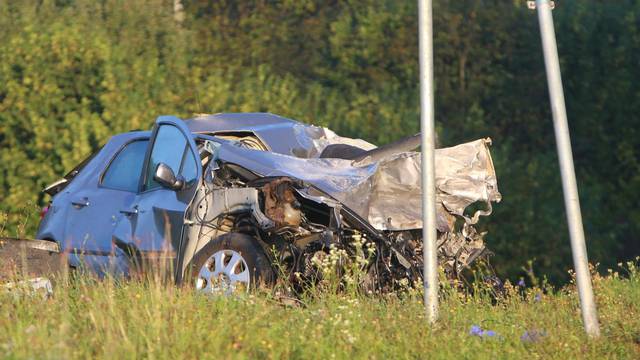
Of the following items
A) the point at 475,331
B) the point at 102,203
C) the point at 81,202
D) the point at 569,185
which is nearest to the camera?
the point at 475,331

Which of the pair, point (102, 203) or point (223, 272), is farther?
point (102, 203)

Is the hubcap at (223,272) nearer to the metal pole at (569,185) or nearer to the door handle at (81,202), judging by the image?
the door handle at (81,202)

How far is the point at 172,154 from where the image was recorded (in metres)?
10.6

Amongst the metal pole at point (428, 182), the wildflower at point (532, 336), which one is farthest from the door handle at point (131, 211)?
the wildflower at point (532, 336)

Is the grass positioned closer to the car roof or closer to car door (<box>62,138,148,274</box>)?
car door (<box>62,138,148,274</box>)

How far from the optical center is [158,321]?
7.66 m

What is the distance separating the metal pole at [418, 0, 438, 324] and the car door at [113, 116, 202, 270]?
2142mm

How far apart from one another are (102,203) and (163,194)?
2.82 ft

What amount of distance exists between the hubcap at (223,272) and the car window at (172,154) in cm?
81

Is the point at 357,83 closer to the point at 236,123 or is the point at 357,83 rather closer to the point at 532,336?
the point at 236,123

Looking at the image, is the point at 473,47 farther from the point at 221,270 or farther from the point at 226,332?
the point at 226,332

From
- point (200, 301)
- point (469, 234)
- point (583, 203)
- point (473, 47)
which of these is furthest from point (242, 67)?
point (200, 301)

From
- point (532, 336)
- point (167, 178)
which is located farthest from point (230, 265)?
point (532, 336)

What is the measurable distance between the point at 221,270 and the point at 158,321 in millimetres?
1978
